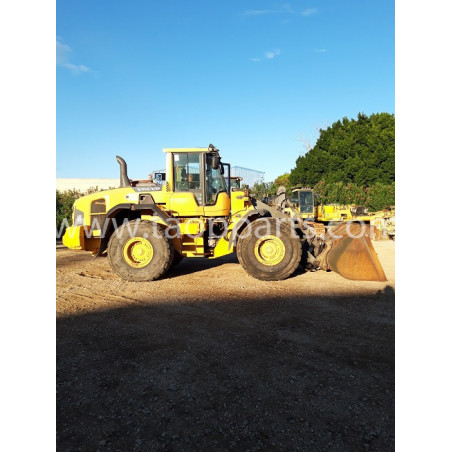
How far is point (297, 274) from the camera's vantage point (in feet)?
21.8

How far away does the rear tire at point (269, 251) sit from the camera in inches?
241

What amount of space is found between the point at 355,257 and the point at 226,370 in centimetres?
419

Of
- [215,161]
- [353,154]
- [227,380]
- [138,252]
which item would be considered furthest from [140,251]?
[353,154]

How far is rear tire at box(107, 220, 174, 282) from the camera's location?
242 inches

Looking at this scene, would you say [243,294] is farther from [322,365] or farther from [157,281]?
[322,365]

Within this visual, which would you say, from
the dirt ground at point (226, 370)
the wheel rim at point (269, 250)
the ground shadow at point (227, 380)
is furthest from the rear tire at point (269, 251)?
the ground shadow at point (227, 380)

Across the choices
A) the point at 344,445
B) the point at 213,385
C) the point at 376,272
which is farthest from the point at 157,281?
the point at 344,445

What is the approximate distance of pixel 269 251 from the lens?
247 inches

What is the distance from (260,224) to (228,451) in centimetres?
466

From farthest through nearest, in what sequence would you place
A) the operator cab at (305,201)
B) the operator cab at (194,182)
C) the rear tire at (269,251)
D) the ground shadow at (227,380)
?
1. the operator cab at (305,201)
2. the operator cab at (194,182)
3. the rear tire at (269,251)
4. the ground shadow at (227,380)

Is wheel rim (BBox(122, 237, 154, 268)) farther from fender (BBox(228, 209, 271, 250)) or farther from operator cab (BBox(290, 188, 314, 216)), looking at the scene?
operator cab (BBox(290, 188, 314, 216))

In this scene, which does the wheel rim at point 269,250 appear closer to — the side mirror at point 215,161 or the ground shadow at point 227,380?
the side mirror at point 215,161

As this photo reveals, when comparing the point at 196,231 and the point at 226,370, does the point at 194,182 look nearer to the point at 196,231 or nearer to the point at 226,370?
the point at 196,231

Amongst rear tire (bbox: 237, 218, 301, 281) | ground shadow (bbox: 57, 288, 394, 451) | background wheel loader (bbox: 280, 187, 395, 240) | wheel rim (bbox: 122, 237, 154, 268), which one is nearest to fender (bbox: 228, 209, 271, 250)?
rear tire (bbox: 237, 218, 301, 281)
